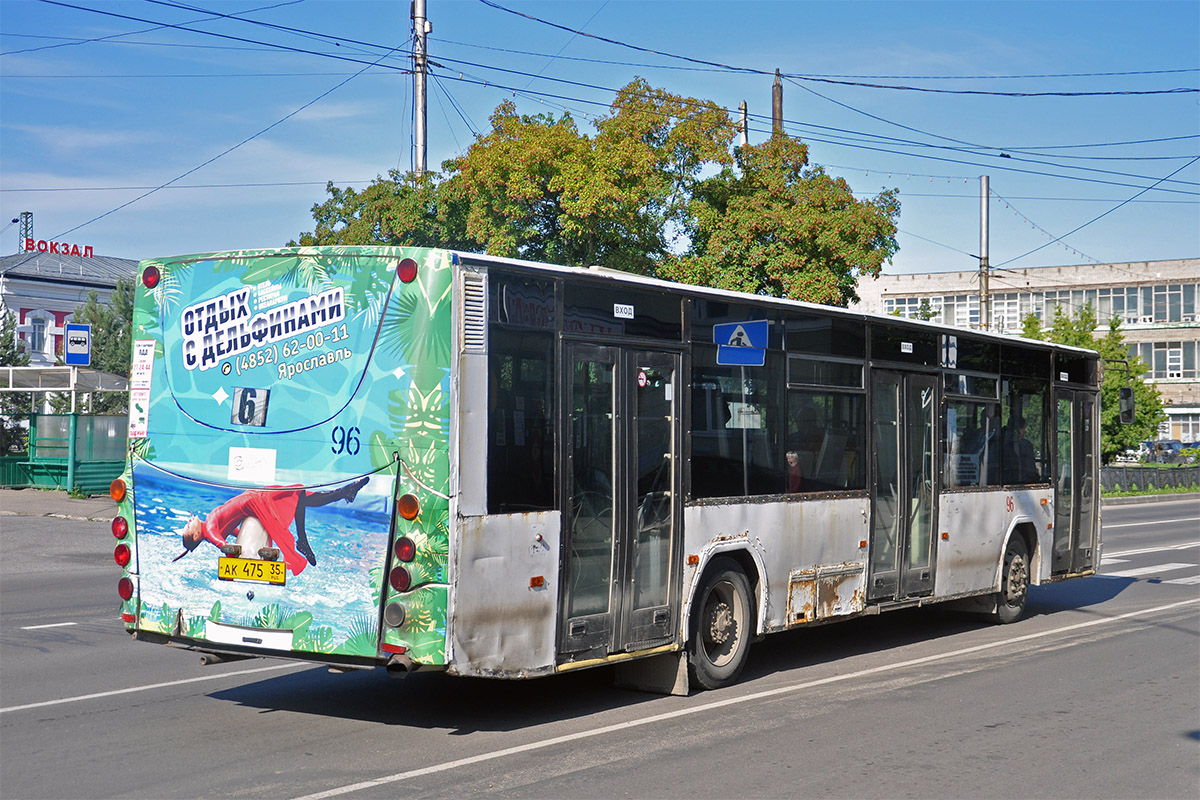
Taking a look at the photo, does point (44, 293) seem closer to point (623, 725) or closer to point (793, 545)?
point (793, 545)

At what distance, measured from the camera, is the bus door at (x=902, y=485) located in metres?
11.4

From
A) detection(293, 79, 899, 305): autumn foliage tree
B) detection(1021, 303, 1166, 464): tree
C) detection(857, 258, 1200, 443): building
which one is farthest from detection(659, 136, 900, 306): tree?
detection(857, 258, 1200, 443): building

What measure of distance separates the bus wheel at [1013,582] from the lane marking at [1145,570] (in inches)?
225

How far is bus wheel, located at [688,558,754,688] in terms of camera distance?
921cm

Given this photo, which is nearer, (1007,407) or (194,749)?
(194,749)

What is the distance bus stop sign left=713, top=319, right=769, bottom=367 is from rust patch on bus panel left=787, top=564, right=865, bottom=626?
6.13ft

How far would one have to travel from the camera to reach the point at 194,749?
7.22 metres

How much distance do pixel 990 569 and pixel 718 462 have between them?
17.0ft

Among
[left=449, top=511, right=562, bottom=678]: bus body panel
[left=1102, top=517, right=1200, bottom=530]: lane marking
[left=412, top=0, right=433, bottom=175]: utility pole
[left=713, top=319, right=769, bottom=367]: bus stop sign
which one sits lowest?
[left=1102, top=517, right=1200, bottom=530]: lane marking

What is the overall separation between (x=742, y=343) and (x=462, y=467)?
3256 mm

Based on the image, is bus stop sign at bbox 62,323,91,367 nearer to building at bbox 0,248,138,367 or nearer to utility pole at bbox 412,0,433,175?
utility pole at bbox 412,0,433,175

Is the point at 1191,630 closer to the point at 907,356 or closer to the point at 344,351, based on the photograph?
the point at 907,356

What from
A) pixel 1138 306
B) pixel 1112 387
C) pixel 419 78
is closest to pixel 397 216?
pixel 419 78

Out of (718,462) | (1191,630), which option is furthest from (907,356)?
(1191,630)
